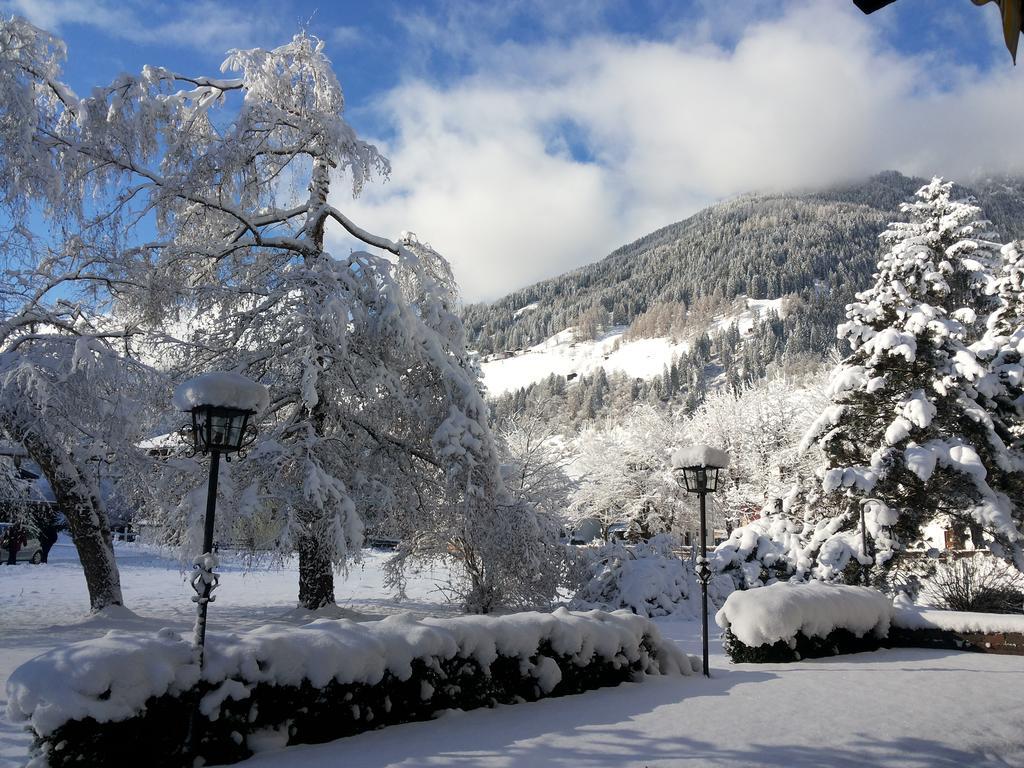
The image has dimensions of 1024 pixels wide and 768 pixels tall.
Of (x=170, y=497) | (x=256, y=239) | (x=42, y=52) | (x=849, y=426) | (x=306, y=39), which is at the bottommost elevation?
(x=170, y=497)

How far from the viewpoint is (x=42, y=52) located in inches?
456

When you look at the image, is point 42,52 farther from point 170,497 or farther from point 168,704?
point 168,704

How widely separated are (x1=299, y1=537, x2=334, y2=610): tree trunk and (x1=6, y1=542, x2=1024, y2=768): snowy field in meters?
3.11

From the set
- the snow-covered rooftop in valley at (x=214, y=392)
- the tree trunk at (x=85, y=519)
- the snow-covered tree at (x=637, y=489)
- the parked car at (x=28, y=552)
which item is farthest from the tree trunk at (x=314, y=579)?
the snow-covered tree at (x=637, y=489)

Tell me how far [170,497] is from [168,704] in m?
8.15

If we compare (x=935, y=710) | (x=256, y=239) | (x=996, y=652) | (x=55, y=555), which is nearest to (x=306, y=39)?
(x=256, y=239)

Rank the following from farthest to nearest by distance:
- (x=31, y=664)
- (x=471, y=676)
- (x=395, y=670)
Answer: (x=471, y=676) < (x=395, y=670) < (x=31, y=664)

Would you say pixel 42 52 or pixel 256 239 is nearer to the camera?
pixel 42 52

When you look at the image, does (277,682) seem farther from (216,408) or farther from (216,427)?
(216,408)

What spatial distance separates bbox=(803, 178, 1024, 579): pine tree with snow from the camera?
15055 millimetres

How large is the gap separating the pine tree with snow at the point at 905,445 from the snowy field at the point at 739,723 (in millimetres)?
5185

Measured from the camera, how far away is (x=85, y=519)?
11.7 meters

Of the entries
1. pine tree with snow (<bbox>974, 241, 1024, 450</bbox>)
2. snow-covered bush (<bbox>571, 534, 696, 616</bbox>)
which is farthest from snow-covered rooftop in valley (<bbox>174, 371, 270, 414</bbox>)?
pine tree with snow (<bbox>974, 241, 1024, 450</bbox>)

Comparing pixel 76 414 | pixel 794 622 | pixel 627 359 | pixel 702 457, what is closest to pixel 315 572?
pixel 76 414
